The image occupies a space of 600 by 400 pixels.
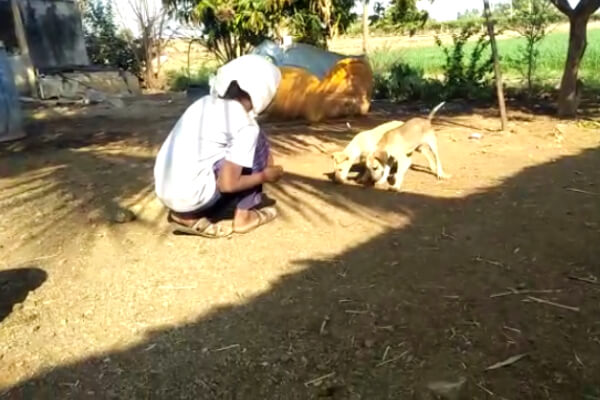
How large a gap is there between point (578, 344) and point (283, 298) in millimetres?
1321

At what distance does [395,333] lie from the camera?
8.87ft

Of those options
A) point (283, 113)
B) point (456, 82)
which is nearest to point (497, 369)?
point (283, 113)

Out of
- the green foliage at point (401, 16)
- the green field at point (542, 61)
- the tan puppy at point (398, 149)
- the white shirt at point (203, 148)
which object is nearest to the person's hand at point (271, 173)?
the white shirt at point (203, 148)

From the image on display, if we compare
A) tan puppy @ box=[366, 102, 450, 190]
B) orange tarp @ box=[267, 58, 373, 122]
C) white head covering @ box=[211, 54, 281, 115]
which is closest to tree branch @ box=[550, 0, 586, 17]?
orange tarp @ box=[267, 58, 373, 122]

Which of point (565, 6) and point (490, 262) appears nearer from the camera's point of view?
point (490, 262)

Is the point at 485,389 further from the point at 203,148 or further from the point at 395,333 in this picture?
the point at 203,148

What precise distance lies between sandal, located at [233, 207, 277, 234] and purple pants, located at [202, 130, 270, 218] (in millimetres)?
63

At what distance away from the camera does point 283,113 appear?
9984 mm

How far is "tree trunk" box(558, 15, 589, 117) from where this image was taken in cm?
829

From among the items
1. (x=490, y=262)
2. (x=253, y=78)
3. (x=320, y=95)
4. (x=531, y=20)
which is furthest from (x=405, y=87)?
(x=490, y=262)

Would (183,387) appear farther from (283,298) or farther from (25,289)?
(25,289)

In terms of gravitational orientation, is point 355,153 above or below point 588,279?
above

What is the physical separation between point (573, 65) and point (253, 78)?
6.13m

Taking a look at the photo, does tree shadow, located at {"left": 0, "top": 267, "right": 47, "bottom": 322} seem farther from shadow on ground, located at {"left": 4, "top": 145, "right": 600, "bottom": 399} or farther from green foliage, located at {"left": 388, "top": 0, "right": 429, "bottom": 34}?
green foliage, located at {"left": 388, "top": 0, "right": 429, "bottom": 34}
